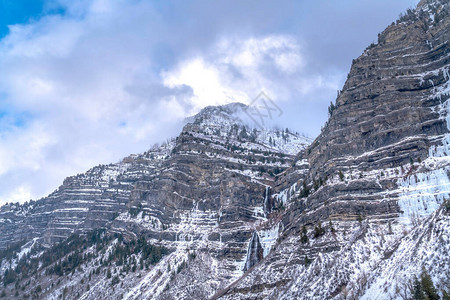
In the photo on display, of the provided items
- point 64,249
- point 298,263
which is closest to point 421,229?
point 298,263

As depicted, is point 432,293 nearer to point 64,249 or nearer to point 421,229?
point 421,229

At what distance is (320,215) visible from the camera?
116188 millimetres

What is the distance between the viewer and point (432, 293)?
6781 centimetres

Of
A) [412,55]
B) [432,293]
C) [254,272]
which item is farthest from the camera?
[412,55]

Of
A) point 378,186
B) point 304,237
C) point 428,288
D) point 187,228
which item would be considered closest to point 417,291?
point 428,288

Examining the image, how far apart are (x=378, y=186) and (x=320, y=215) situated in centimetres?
1722

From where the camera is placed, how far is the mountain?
9081cm

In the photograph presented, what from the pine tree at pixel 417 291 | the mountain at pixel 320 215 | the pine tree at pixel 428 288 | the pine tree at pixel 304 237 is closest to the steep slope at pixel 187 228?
the mountain at pixel 320 215

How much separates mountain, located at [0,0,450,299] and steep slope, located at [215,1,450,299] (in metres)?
0.35

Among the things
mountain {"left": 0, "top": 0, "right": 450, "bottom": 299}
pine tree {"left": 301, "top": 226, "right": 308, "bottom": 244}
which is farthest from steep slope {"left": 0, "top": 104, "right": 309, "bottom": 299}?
pine tree {"left": 301, "top": 226, "right": 308, "bottom": 244}

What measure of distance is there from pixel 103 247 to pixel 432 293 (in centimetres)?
13881

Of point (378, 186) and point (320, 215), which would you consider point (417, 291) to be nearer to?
point (378, 186)

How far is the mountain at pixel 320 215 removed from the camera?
90812 millimetres

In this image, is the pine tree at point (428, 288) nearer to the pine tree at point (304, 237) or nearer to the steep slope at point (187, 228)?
the pine tree at point (304, 237)
